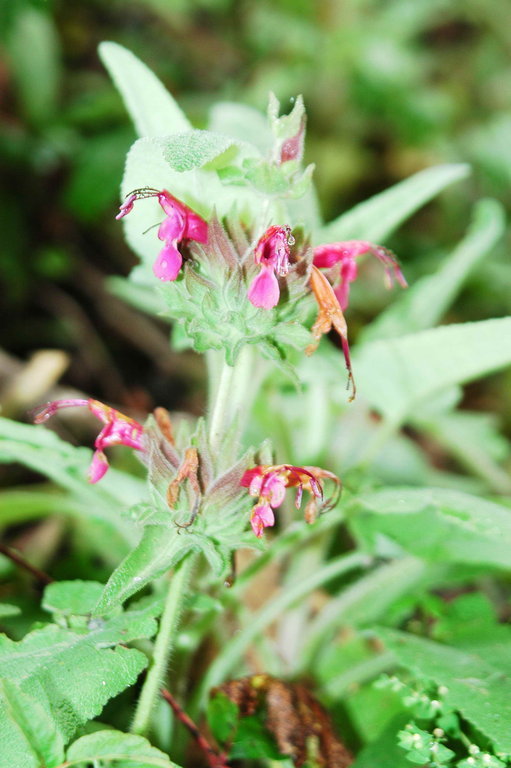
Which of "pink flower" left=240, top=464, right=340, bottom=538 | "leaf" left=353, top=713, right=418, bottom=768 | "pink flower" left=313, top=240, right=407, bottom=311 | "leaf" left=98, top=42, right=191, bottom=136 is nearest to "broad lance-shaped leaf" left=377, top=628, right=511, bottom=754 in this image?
"leaf" left=353, top=713, right=418, bottom=768

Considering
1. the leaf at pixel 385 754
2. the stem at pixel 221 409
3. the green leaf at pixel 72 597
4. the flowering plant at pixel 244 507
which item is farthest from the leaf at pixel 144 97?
the leaf at pixel 385 754

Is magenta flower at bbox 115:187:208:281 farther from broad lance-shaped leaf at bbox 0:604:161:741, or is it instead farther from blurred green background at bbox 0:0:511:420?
blurred green background at bbox 0:0:511:420

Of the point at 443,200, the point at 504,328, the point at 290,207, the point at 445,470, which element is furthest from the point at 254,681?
the point at 443,200

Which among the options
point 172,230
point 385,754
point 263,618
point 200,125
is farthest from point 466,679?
point 200,125

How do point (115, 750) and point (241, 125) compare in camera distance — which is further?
point (241, 125)

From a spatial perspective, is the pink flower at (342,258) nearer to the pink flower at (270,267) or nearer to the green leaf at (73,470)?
the pink flower at (270,267)

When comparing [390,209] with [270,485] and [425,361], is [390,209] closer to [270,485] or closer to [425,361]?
[425,361]
